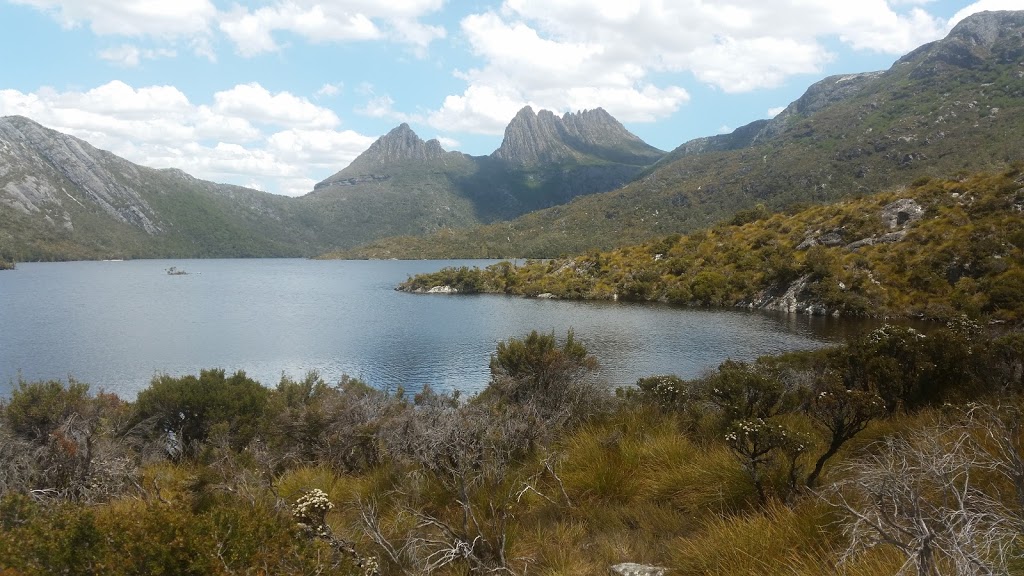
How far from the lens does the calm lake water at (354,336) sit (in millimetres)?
31969

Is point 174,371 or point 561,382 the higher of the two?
point 561,382

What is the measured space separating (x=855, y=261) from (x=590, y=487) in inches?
2192

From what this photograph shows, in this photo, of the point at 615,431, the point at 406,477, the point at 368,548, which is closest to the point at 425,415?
the point at 406,477

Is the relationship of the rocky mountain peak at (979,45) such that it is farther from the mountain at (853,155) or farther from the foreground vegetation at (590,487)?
the foreground vegetation at (590,487)

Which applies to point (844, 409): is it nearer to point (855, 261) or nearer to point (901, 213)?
point (855, 261)

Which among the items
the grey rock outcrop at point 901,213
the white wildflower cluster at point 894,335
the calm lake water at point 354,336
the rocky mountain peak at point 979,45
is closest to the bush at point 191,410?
the calm lake water at point 354,336

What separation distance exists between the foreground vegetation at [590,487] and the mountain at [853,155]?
112 m

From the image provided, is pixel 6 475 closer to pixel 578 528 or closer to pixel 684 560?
pixel 578 528

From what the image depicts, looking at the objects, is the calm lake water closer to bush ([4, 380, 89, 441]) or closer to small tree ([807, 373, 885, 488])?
bush ([4, 380, 89, 441])

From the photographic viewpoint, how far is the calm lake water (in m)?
32.0

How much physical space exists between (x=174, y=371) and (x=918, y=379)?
37.1 meters

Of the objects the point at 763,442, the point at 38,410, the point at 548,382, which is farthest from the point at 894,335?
the point at 38,410

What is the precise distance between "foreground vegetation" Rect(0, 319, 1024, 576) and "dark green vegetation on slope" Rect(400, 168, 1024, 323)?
37.3m

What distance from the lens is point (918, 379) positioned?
8.74 meters
